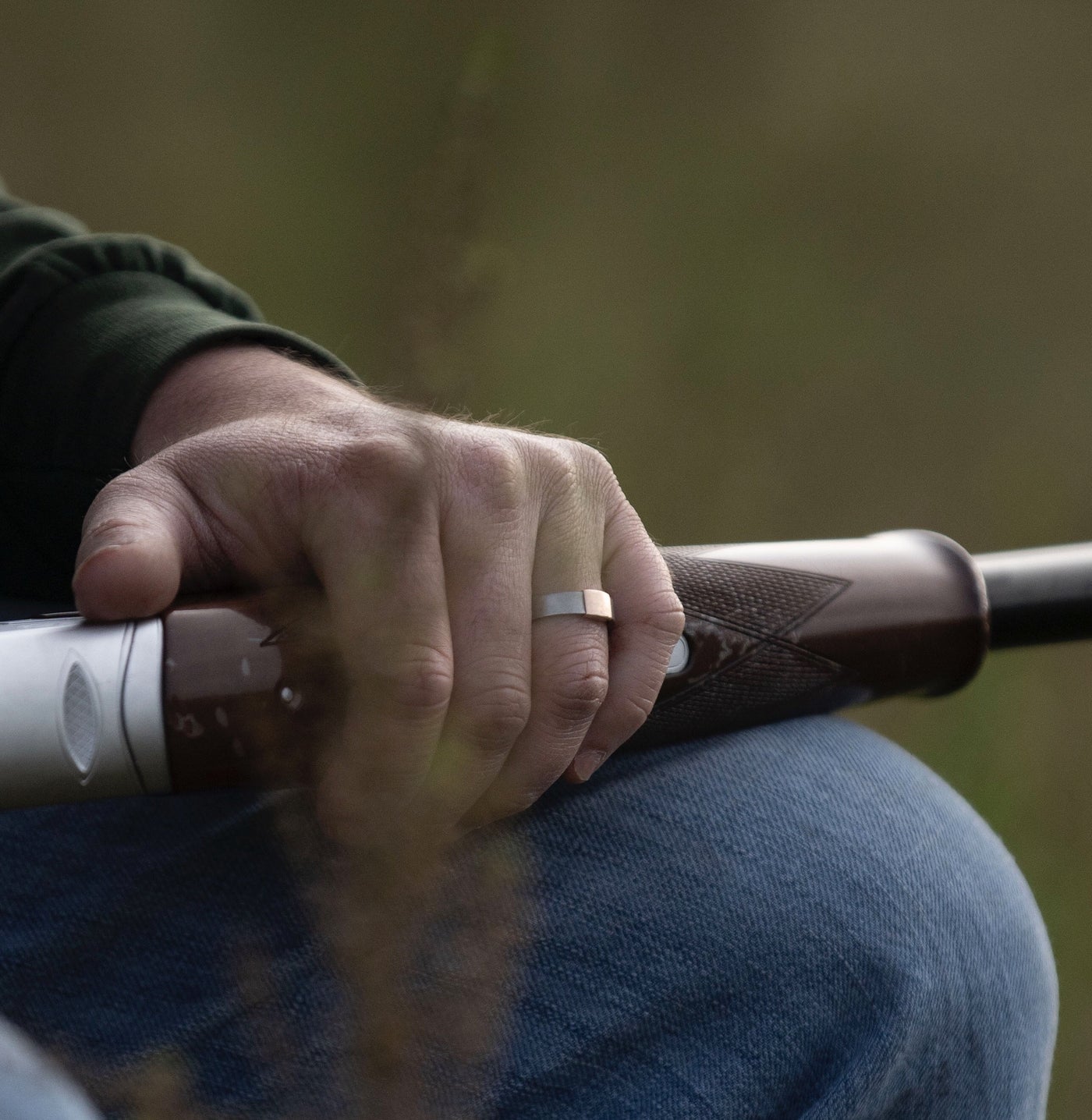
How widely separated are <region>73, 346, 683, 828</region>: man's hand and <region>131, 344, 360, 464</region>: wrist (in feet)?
0.24

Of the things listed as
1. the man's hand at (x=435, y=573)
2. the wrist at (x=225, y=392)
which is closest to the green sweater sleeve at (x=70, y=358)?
the wrist at (x=225, y=392)

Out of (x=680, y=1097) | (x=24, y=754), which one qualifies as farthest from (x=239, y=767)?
(x=680, y=1097)

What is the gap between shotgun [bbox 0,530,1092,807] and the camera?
510mm

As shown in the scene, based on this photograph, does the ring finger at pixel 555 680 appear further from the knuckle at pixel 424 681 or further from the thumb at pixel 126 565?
the thumb at pixel 126 565

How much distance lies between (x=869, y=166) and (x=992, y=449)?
1.84 m

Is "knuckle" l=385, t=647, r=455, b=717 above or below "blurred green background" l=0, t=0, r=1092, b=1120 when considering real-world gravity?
below

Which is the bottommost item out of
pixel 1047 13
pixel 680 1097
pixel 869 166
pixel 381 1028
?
pixel 680 1097

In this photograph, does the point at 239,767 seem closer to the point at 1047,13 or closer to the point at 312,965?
the point at 312,965

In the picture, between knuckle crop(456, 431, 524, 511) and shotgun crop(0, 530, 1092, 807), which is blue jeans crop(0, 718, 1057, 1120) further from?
knuckle crop(456, 431, 524, 511)

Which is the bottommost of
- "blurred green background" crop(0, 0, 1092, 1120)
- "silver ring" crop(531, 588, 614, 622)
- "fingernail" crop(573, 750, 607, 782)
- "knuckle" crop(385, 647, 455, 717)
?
"fingernail" crop(573, 750, 607, 782)

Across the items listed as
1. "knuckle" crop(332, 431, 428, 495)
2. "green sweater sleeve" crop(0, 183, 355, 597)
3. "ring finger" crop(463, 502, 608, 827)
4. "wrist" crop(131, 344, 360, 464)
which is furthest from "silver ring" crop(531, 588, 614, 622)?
"green sweater sleeve" crop(0, 183, 355, 597)

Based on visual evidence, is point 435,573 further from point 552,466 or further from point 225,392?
point 225,392

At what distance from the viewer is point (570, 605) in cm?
60

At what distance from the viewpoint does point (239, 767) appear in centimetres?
56
